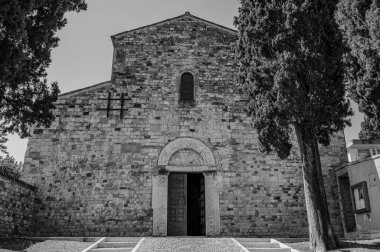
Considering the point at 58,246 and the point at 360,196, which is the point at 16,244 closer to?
the point at 58,246

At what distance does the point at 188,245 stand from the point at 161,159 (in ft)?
13.2

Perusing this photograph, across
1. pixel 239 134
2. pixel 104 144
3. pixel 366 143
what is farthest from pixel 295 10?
pixel 366 143

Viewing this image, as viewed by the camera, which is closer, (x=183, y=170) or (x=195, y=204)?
(x=183, y=170)

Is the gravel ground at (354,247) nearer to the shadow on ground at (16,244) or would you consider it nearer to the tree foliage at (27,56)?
the shadow on ground at (16,244)

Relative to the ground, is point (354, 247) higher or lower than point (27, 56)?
lower

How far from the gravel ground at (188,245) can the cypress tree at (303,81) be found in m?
2.12

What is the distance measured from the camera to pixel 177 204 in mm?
12766

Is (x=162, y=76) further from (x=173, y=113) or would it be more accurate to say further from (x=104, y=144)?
(x=104, y=144)

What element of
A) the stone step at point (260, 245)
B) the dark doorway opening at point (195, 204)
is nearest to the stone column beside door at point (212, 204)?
the dark doorway opening at point (195, 204)

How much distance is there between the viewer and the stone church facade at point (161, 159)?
12258 millimetres

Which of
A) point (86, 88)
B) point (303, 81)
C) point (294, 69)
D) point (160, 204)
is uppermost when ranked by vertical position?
point (86, 88)

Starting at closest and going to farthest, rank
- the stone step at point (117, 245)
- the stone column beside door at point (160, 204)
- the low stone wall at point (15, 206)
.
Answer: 1. the stone step at point (117, 245)
2. the low stone wall at point (15, 206)
3. the stone column beside door at point (160, 204)

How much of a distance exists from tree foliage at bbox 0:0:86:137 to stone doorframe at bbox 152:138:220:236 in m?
4.17

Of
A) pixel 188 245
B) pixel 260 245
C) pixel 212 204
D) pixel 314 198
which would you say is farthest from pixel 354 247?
pixel 212 204
